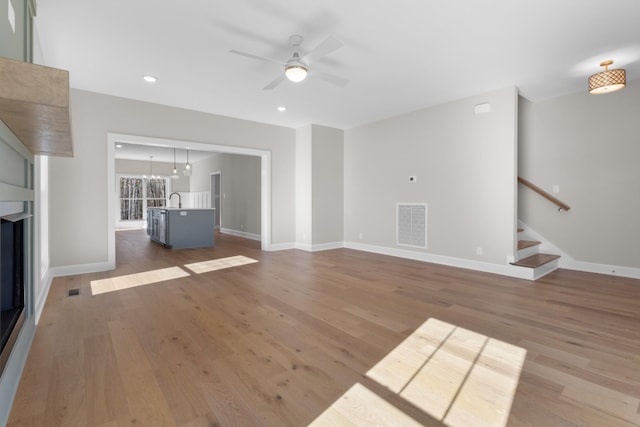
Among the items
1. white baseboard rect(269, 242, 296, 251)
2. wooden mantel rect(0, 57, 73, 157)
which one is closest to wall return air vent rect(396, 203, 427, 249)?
white baseboard rect(269, 242, 296, 251)

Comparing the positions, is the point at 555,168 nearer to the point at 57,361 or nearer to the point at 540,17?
the point at 540,17

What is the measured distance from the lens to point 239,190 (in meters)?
8.80

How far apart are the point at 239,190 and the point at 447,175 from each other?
585 centimetres

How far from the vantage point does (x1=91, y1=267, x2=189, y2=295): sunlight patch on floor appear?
140 inches

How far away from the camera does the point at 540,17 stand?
2.62 m

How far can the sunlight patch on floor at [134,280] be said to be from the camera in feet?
11.6

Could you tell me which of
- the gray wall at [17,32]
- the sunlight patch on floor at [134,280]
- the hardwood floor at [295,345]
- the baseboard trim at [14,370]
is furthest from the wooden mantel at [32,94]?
the sunlight patch on floor at [134,280]

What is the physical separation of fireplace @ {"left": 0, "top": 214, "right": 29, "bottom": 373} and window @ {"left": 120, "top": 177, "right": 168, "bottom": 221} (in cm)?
1096

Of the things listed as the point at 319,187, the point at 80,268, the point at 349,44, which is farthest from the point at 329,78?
the point at 80,268

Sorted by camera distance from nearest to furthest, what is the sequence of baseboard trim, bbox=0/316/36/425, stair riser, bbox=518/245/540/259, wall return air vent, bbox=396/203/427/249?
baseboard trim, bbox=0/316/36/425 → stair riser, bbox=518/245/540/259 → wall return air vent, bbox=396/203/427/249

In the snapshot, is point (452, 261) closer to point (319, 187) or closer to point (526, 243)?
point (526, 243)

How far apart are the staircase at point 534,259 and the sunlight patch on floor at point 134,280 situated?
465cm

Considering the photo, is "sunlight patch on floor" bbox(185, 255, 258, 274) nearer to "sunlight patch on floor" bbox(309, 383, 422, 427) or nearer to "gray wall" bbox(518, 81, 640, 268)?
"sunlight patch on floor" bbox(309, 383, 422, 427)

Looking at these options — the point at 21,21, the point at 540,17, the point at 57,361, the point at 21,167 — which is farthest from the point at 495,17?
the point at 57,361
